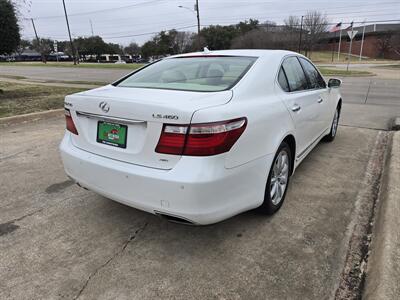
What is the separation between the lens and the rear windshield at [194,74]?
2871 millimetres

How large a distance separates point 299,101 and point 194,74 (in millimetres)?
1126

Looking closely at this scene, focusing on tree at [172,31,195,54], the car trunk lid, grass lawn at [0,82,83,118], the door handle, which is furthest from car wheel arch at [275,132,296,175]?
tree at [172,31,195,54]

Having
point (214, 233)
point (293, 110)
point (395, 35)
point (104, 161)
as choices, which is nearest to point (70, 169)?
point (104, 161)

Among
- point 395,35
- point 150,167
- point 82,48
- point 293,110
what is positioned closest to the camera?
point 150,167

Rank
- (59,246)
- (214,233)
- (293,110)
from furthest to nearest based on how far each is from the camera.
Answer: (293,110)
(214,233)
(59,246)

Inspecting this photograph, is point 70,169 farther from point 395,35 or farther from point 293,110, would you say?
point 395,35

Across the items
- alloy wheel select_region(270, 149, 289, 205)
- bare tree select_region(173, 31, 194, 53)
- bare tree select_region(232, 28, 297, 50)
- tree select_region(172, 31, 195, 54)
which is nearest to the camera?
alloy wheel select_region(270, 149, 289, 205)

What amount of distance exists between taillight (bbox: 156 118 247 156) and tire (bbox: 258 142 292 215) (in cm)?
73

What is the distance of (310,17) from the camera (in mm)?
66750

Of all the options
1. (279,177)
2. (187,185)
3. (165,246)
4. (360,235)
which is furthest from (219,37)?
(187,185)

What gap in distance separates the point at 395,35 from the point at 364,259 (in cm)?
7793

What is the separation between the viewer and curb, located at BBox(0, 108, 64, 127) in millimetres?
7005

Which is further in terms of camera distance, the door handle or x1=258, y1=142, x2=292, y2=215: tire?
the door handle

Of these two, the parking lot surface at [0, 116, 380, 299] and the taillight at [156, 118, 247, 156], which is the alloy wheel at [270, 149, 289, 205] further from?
the taillight at [156, 118, 247, 156]
